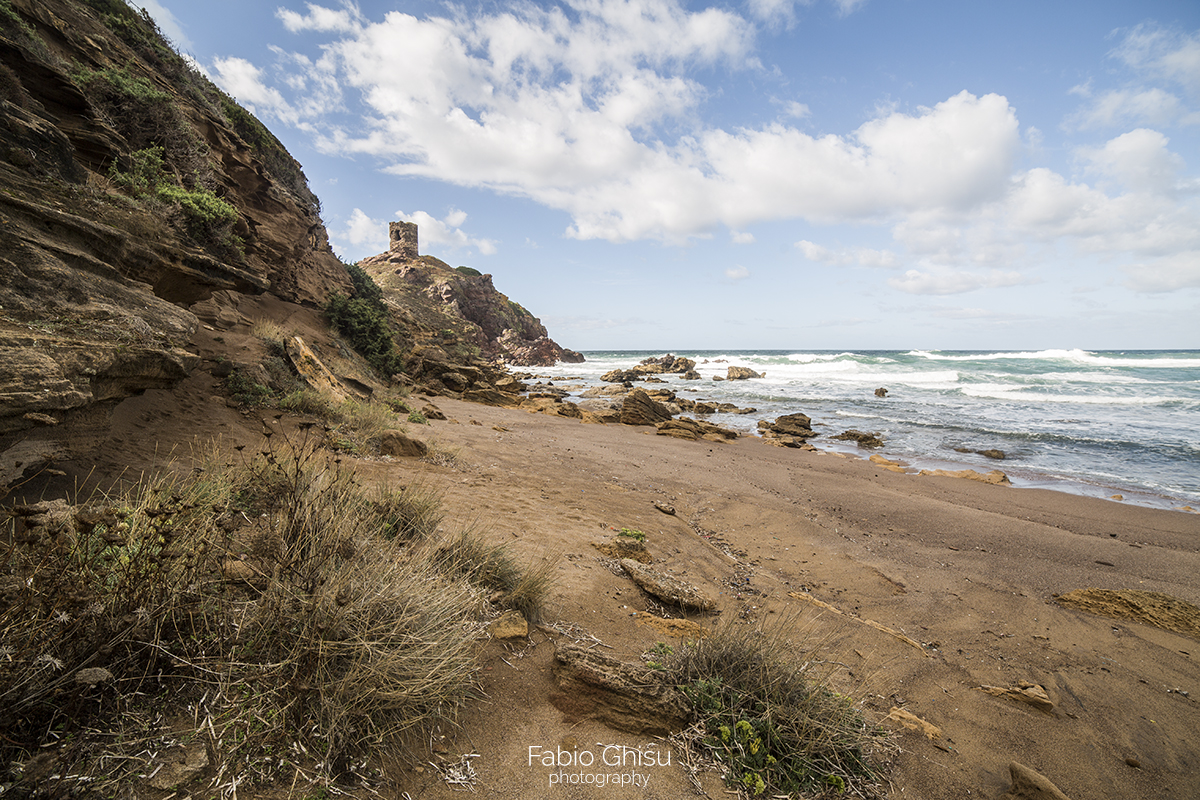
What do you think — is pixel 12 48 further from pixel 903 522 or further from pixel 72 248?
pixel 903 522

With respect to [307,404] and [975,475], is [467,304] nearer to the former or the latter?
[307,404]

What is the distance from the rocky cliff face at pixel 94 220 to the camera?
347 cm

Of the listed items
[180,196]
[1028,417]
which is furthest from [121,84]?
[1028,417]

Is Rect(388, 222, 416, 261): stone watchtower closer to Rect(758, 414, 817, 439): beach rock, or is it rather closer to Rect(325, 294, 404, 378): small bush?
Rect(325, 294, 404, 378): small bush

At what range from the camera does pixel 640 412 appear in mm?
19719

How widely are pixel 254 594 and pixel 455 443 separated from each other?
7.57m

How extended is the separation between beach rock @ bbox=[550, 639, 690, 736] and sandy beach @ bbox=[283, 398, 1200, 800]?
98mm

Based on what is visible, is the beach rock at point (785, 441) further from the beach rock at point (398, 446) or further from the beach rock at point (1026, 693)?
the beach rock at point (398, 446)

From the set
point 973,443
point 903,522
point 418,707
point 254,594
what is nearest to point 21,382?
point 254,594

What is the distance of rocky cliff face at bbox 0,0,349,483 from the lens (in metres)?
3.47

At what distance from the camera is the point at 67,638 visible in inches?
71.6

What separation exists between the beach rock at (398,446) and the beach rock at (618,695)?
19.5ft

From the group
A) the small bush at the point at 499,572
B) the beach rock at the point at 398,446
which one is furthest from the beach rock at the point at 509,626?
the beach rock at the point at 398,446

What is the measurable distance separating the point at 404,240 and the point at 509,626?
71011 millimetres
